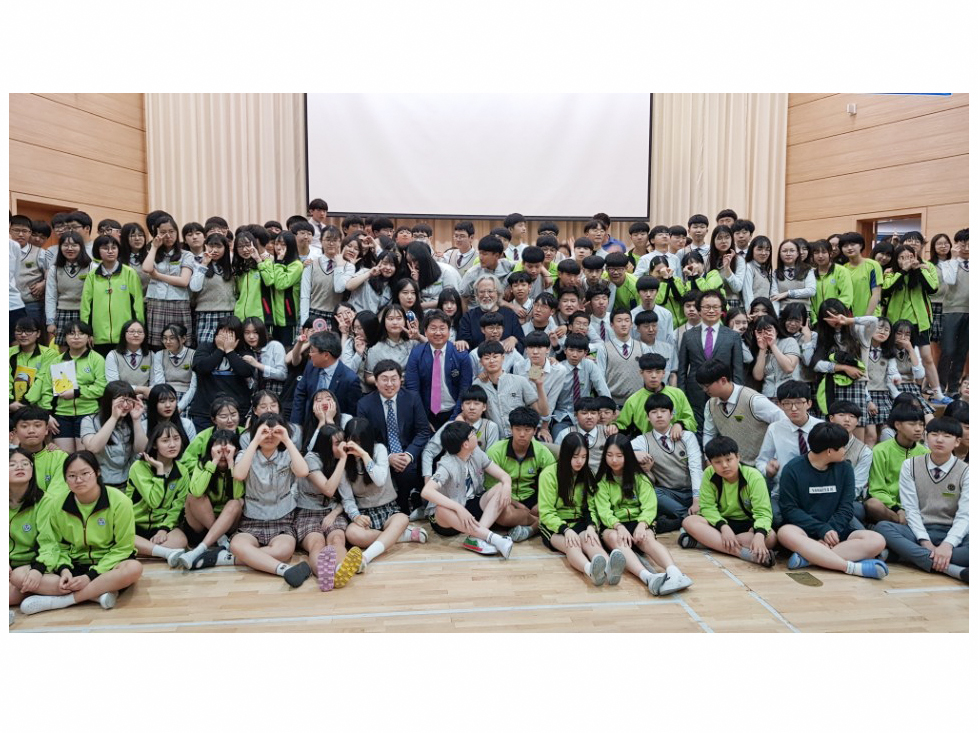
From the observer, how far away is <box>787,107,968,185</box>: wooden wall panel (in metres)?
5.93

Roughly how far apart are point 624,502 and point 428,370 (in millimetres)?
1222

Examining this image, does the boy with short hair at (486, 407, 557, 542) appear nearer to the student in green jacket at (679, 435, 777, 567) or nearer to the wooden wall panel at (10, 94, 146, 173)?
the student in green jacket at (679, 435, 777, 567)

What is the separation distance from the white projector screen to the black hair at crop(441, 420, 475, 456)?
434 cm

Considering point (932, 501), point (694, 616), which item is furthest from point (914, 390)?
point (694, 616)

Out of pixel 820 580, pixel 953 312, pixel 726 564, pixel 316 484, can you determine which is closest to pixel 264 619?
pixel 316 484

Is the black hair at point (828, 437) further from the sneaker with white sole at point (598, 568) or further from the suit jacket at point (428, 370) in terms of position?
the suit jacket at point (428, 370)

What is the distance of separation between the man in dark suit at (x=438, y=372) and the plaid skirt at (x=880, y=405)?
7.26ft

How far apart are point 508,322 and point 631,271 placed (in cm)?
121

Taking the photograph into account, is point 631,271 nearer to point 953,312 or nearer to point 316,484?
point 953,312

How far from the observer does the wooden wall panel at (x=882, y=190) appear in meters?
5.97

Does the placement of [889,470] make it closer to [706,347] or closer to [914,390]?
[706,347]

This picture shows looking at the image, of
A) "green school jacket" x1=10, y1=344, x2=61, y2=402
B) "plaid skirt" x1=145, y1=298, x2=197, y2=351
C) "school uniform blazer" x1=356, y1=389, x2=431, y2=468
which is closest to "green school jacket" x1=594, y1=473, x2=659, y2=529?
"school uniform blazer" x1=356, y1=389, x2=431, y2=468

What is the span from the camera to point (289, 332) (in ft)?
14.4

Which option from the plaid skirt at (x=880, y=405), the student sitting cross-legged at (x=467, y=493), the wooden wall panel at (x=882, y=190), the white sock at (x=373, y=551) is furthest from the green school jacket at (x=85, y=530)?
the wooden wall panel at (x=882, y=190)
